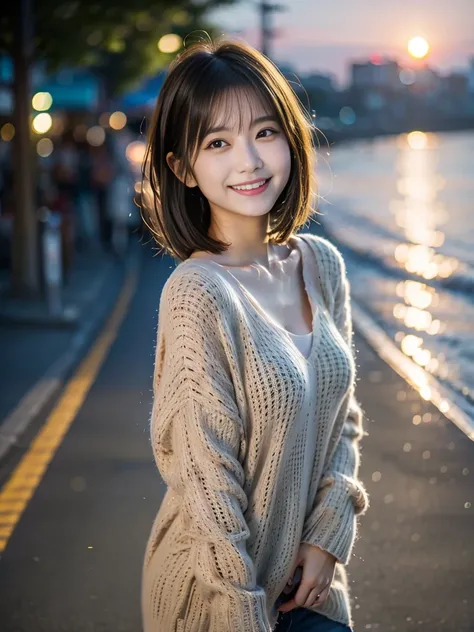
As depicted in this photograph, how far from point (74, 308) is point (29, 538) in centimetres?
809

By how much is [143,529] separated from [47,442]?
196 centimetres

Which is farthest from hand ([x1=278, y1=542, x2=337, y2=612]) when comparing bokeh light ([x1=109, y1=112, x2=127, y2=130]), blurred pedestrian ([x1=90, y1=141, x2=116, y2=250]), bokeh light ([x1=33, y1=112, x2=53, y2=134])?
bokeh light ([x1=109, y1=112, x2=127, y2=130])

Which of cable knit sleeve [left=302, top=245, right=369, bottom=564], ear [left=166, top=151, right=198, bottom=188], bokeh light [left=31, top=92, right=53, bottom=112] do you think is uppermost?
ear [left=166, top=151, right=198, bottom=188]

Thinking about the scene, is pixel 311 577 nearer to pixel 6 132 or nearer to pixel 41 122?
pixel 41 122

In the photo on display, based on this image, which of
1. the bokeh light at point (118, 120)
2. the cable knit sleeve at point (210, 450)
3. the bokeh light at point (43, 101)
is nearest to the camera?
the cable knit sleeve at point (210, 450)

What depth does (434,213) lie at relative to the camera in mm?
35250

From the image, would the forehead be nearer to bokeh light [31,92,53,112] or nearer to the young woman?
the young woman

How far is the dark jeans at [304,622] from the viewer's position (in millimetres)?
2713

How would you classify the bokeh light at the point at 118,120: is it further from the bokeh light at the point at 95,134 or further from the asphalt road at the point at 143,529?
the asphalt road at the point at 143,529

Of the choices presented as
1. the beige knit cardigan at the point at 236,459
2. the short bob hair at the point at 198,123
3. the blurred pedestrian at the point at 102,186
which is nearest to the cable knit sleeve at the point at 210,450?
the beige knit cardigan at the point at 236,459

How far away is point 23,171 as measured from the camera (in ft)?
45.8

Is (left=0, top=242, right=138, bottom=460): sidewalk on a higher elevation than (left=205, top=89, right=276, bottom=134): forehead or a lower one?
lower

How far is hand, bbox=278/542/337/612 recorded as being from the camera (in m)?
2.66

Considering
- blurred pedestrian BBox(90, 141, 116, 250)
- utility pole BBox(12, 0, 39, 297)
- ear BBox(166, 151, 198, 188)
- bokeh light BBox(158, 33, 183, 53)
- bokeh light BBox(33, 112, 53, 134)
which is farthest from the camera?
bokeh light BBox(158, 33, 183, 53)
